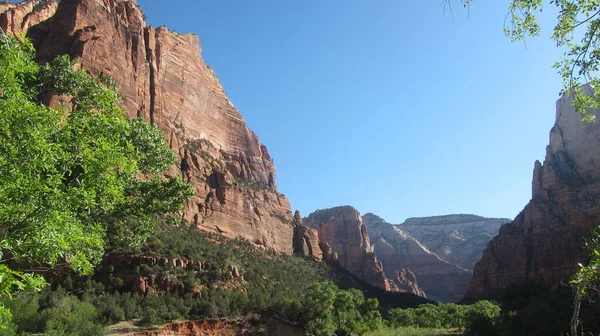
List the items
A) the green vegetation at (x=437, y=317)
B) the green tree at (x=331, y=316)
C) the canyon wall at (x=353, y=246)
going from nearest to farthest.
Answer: the green tree at (x=331, y=316) → the green vegetation at (x=437, y=317) → the canyon wall at (x=353, y=246)

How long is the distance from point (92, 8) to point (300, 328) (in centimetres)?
5748

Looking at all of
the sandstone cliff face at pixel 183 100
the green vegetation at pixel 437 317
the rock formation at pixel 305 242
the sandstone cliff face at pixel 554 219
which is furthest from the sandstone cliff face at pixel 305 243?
the sandstone cliff face at pixel 554 219

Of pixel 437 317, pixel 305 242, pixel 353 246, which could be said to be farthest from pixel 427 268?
pixel 437 317

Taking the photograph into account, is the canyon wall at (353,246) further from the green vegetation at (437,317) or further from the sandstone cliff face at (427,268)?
the green vegetation at (437,317)

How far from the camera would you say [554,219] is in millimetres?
103875

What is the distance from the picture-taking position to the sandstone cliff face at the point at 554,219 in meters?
96.5

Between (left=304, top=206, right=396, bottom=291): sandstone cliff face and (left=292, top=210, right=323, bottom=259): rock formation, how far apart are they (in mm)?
31930

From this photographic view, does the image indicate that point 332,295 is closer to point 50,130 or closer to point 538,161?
point 50,130

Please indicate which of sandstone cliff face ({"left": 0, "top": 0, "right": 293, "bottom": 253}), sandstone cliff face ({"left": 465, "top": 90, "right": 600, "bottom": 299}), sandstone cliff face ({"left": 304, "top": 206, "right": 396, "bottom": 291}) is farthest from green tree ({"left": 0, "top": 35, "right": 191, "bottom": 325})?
sandstone cliff face ({"left": 304, "top": 206, "right": 396, "bottom": 291})

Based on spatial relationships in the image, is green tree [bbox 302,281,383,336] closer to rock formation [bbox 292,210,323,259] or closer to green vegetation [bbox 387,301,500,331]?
green vegetation [bbox 387,301,500,331]

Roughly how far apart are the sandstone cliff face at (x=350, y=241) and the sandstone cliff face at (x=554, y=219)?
31050mm

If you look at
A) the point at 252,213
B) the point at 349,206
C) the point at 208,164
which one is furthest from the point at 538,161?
the point at 208,164

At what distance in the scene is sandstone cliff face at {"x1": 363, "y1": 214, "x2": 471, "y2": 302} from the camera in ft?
558

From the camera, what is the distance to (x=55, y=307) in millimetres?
35469
